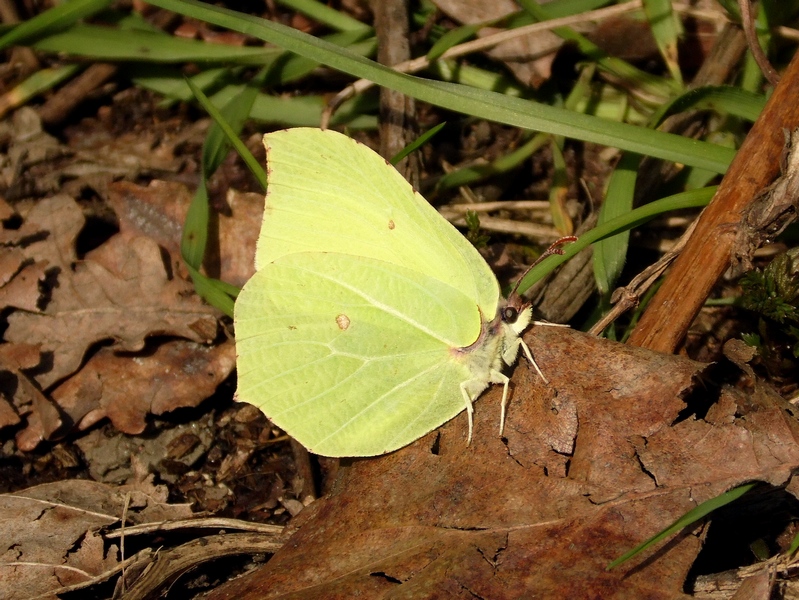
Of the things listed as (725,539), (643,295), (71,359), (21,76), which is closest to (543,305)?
(643,295)

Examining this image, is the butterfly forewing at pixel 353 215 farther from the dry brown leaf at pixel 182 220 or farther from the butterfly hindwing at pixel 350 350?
the dry brown leaf at pixel 182 220

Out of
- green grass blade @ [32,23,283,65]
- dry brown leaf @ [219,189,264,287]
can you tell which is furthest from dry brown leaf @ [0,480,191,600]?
green grass blade @ [32,23,283,65]

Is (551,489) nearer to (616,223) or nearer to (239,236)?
(616,223)

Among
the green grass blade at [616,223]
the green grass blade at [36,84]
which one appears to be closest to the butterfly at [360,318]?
the green grass blade at [616,223]

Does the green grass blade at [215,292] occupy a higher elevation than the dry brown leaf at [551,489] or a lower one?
higher

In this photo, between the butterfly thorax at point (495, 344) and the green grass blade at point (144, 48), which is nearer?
the butterfly thorax at point (495, 344)

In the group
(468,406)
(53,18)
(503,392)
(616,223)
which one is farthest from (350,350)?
(53,18)
